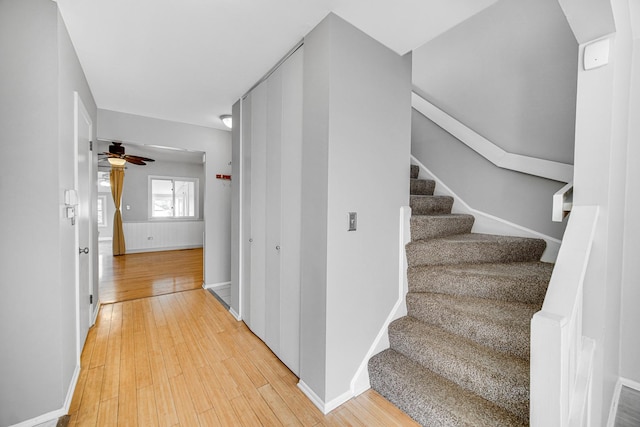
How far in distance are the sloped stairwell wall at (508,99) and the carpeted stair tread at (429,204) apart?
201 mm

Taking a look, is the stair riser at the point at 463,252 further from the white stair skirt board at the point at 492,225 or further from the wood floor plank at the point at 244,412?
the wood floor plank at the point at 244,412

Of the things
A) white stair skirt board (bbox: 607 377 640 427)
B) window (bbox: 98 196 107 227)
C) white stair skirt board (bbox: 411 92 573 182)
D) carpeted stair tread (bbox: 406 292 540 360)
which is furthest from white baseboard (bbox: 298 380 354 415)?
window (bbox: 98 196 107 227)

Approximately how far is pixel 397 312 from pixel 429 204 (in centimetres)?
121

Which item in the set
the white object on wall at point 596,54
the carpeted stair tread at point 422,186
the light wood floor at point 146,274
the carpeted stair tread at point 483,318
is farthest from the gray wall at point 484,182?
the light wood floor at point 146,274

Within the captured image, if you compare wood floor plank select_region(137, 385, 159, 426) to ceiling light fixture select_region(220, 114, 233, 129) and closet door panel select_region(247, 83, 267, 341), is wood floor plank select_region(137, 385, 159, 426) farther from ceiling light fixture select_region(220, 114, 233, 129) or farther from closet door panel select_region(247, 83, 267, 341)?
ceiling light fixture select_region(220, 114, 233, 129)

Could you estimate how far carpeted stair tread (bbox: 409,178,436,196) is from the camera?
9.89 feet

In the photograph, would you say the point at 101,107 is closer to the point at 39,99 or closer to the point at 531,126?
the point at 39,99

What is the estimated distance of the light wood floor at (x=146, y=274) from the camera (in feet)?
12.6

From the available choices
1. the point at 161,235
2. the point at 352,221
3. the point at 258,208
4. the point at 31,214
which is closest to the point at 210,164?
the point at 258,208

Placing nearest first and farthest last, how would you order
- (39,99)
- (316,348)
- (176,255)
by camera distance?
1. (39,99)
2. (316,348)
3. (176,255)

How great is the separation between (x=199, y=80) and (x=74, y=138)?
1.17 m

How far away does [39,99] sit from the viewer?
1.52 meters

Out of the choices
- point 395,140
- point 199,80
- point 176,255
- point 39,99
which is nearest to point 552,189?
point 395,140

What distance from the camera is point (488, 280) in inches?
70.9
